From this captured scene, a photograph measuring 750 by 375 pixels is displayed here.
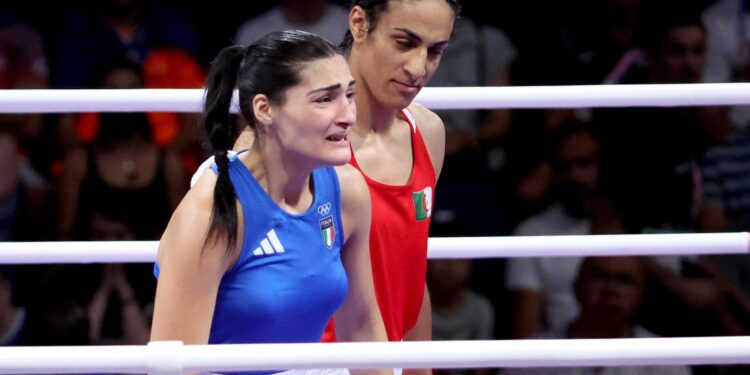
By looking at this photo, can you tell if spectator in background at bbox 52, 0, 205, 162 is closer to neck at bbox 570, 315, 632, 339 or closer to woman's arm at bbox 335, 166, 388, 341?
neck at bbox 570, 315, 632, 339

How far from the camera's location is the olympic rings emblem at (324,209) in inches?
82.0

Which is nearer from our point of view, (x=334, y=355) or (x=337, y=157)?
(x=334, y=355)

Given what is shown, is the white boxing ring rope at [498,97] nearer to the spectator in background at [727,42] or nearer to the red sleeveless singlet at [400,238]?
the red sleeveless singlet at [400,238]

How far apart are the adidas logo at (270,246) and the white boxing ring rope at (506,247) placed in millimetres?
335

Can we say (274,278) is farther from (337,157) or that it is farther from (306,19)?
(306,19)

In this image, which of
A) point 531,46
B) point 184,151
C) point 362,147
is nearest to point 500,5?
point 531,46

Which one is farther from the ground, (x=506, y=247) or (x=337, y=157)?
(x=337, y=157)

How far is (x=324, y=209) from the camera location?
209 cm

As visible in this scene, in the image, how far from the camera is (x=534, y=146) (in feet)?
13.1

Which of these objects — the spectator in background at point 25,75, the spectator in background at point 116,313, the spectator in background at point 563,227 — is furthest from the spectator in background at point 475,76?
the spectator in background at point 25,75

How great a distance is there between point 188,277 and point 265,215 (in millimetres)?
172

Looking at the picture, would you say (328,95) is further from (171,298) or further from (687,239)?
(687,239)

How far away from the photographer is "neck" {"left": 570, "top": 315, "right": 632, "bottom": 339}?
3.73 m

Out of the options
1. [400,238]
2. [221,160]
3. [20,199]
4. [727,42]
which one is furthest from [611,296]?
[221,160]
